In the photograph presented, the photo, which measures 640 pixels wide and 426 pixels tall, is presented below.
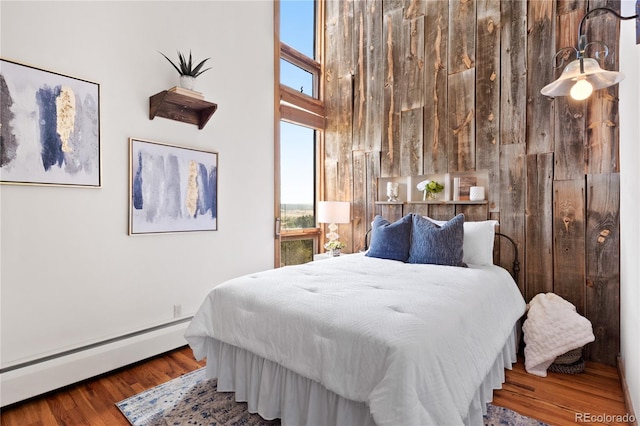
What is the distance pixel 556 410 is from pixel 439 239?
129cm

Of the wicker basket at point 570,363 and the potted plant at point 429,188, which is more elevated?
the potted plant at point 429,188

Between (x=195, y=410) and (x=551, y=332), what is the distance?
250 centimetres

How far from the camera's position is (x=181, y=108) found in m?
2.90

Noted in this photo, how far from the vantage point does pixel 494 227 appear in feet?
10.1

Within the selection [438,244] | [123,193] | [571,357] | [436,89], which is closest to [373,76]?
[436,89]

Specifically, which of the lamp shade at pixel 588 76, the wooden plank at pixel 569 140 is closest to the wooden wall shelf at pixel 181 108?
the lamp shade at pixel 588 76

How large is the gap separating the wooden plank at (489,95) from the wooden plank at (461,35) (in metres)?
0.07

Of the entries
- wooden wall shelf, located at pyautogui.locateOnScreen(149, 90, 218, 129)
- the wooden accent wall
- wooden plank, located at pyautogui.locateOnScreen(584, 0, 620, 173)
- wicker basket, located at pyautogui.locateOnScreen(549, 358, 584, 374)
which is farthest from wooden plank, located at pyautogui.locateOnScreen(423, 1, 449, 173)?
wooden wall shelf, located at pyautogui.locateOnScreen(149, 90, 218, 129)

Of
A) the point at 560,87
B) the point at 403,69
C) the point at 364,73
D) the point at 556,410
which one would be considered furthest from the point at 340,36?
the point at 556,410

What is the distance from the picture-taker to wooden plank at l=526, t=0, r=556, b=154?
2.87 metres

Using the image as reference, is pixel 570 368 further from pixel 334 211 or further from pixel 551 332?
pixel 334 211

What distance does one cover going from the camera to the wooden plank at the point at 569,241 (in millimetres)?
2714

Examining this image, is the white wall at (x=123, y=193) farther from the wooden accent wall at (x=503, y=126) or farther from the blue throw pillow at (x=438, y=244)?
the blue throw pillow at (x=438, y=244)

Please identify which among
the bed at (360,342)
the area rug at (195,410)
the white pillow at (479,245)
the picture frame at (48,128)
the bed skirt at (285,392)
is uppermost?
the picture frame at (48,128)
